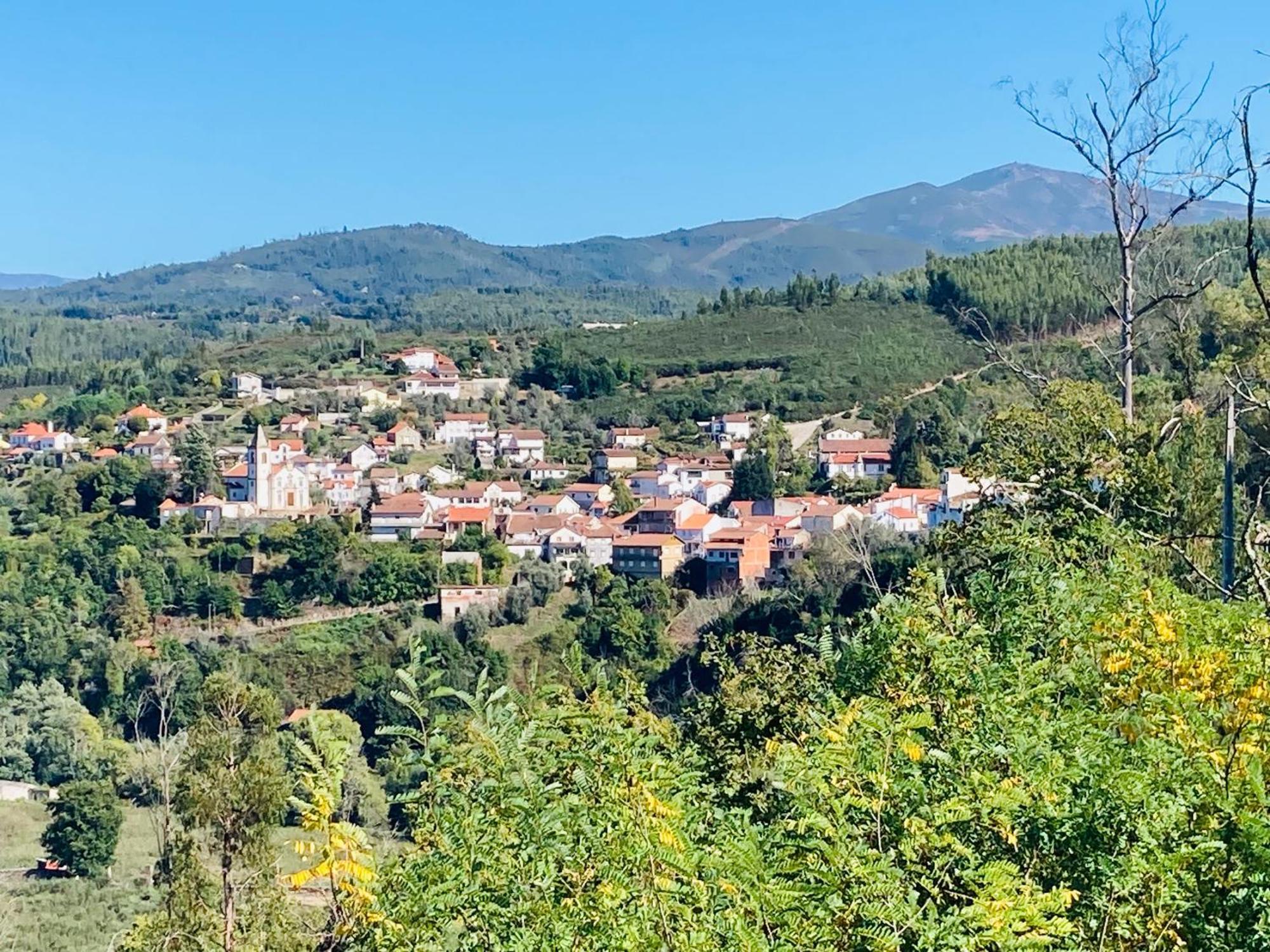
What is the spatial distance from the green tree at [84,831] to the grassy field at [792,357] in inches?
1332

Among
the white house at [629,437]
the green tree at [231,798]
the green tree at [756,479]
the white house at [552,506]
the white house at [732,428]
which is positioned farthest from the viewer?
the white house at [629,437]

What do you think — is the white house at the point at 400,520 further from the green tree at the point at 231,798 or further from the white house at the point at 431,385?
the green tree at the point at 231,798

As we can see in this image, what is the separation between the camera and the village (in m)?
40.2

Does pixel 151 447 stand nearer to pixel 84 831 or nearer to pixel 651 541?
pixel 651 541

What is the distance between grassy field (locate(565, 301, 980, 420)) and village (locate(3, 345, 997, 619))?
7.86 feet

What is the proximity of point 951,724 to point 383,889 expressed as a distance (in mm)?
1871

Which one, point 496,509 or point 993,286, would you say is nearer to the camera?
point 496,509

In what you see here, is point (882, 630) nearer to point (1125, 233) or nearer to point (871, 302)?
point (1125, 233)

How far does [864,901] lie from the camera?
9.70 feet

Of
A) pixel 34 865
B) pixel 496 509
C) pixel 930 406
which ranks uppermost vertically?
pixel 930 406

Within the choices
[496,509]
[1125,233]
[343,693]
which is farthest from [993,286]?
[1125,233]

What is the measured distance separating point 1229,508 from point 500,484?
4090 centimetres

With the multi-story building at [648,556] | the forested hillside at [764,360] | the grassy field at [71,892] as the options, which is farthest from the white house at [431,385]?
the grassy field at [71,892]

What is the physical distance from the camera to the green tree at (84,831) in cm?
2381
